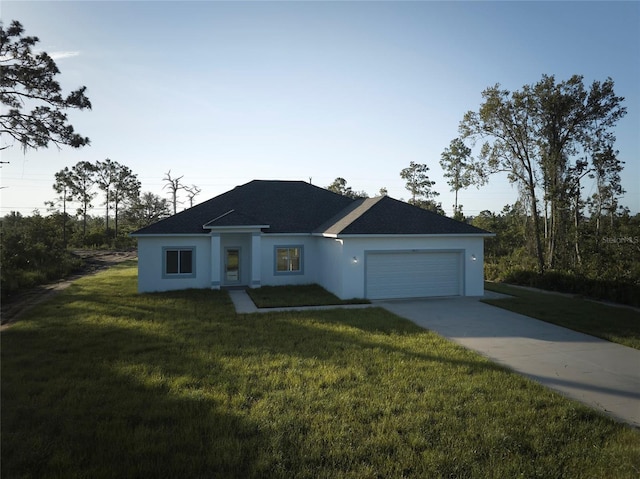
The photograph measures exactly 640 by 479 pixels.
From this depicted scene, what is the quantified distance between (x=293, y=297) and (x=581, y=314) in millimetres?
10124

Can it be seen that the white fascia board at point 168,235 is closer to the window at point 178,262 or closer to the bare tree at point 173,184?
the window at point 178,262

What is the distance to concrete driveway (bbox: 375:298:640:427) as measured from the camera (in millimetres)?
5938

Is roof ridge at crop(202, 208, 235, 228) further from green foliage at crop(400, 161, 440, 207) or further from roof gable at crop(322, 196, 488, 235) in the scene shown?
green foliage at crop(400, 161, 440, 207)

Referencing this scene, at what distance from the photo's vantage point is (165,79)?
11.6 meters

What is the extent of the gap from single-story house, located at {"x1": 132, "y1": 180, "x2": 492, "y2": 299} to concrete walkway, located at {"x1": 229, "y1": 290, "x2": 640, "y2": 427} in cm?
208

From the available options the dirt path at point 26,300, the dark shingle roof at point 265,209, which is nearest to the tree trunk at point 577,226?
the dark shingle roof at point 265,209

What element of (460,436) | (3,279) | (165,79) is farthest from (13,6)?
(3,279)

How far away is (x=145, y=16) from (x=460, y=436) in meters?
9.97

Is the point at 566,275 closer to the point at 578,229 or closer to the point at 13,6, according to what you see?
the point at 578,229

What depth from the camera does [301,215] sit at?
63.3ft

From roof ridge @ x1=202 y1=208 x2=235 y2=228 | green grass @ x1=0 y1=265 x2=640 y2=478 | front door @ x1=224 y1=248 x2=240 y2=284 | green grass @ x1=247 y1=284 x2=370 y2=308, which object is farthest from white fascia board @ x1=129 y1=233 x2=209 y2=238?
green grass @ x1=0 y1=265 x2=640 y2=478

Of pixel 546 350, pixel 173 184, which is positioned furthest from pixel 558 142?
pixel 173 184

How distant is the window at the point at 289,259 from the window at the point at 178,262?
13.5ft

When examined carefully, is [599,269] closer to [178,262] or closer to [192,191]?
[178,262]
